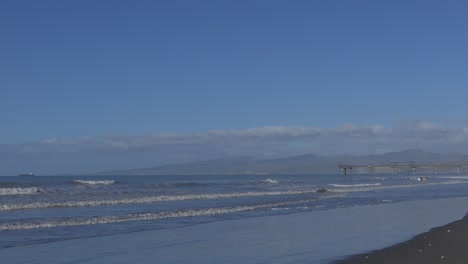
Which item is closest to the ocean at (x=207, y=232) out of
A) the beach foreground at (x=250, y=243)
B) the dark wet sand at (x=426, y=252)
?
the beach foreground at (x=250, y=243)

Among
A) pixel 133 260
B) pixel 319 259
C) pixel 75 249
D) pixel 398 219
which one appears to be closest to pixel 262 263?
pixel 319 259

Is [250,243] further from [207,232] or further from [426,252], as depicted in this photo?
[426,252]

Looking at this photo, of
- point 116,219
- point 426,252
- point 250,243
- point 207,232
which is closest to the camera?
point 426,252

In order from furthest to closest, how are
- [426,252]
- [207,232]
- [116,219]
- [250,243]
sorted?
[116,219]
[207,232]
[250,243]
[426,252]

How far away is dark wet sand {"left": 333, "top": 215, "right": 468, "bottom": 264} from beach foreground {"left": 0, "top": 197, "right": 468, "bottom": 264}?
5 cm

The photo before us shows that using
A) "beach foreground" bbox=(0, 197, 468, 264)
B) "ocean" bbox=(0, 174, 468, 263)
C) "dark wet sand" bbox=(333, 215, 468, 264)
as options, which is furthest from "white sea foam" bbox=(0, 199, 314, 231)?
"dark wet sand" bbox=(333, 215, 468, 264)

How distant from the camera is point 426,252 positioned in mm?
16359

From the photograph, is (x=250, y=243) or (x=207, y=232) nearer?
(x=250, y=243)

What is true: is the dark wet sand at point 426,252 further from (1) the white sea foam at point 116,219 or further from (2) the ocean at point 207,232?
(1) the white sea foam at point 116,219

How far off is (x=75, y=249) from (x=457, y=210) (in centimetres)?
2109

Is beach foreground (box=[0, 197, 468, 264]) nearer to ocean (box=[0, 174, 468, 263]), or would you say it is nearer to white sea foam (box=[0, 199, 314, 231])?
ocean (box=[0, 174, 468, 263])

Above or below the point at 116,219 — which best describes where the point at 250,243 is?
below

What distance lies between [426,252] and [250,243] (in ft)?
15.7

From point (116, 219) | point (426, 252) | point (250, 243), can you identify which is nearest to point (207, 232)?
point (250, 243)
